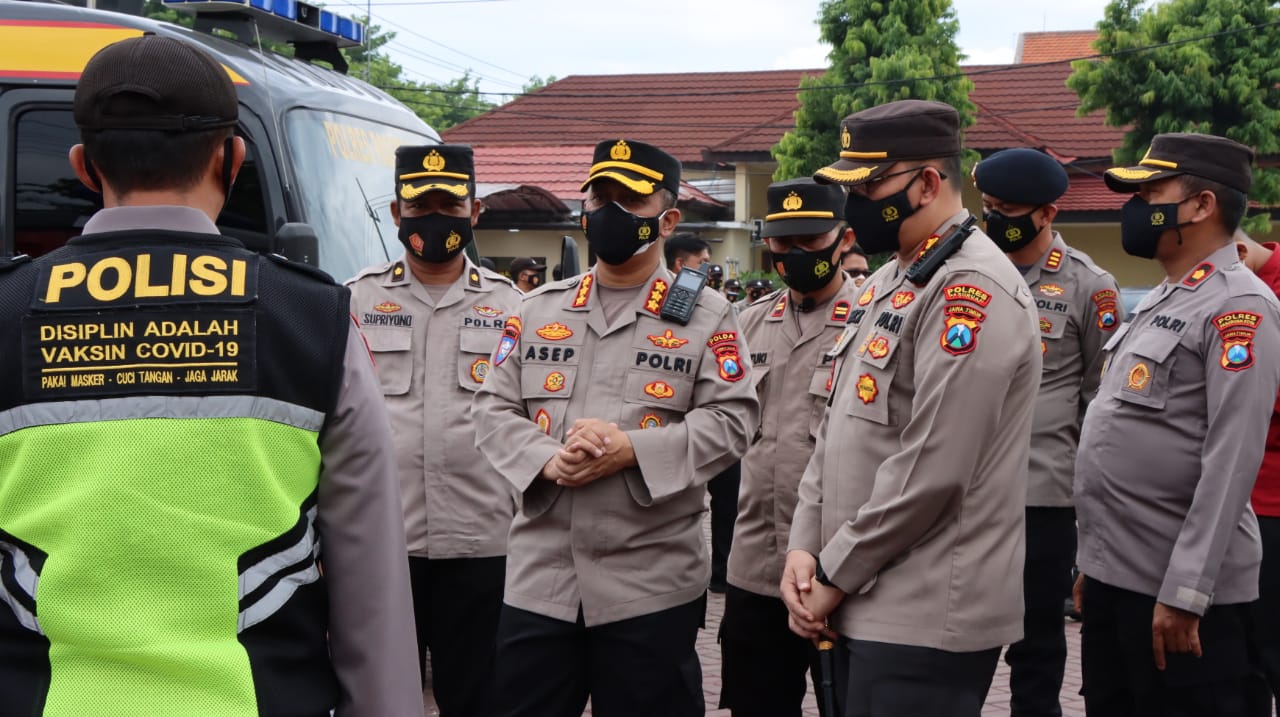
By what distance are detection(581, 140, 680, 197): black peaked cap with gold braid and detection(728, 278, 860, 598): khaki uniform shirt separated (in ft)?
2.59

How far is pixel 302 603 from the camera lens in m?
2.05

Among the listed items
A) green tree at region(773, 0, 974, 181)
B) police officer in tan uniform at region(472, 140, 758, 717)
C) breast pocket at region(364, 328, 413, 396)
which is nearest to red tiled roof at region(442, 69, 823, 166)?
green tree at region(773, 0, 974, 181)

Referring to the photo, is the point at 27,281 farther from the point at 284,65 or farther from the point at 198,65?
the point at 284,65

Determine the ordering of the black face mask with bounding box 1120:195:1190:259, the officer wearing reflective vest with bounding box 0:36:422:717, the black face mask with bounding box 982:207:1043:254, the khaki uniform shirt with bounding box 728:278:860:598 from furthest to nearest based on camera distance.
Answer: the black face mask with bounding box 982:207:1043:254
the khaki uniform shirt with bounding box 728:278:860:598
the black face mask with bounding box 1120:195:1190:259
the officer wearing reflective vest with bounding box 0:36:422:717

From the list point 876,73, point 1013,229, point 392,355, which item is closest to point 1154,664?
point 1013,229

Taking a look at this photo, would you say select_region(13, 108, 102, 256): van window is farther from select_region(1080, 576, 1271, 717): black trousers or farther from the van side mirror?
select_region(1080, 576, 1271, 717): black trousers

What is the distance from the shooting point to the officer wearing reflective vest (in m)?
1.87

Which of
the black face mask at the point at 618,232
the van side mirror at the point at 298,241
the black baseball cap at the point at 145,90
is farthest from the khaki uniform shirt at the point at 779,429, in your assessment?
the black baseball cap at the point at 145,90

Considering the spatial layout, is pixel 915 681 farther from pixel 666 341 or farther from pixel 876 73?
pixel 876 73

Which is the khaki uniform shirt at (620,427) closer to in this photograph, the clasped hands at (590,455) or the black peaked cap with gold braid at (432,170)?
the clasped hands at (590,455)

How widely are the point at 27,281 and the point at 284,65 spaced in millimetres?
4482

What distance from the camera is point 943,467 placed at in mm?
2861

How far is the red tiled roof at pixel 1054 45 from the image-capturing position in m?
36.9

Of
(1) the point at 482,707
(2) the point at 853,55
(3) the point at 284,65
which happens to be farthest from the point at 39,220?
(2) the point at 853,55
